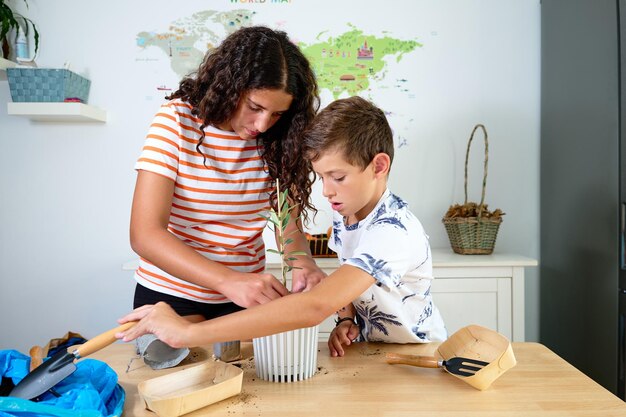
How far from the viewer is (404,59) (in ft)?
9.29

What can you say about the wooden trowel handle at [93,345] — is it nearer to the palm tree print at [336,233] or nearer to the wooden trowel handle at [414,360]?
the wooden trowel handle at [414,360]

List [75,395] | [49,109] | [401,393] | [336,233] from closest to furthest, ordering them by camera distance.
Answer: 1. [75,395]
2. [401,393]
3. [336,233]
4. [49,109]

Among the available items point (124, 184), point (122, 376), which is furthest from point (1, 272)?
point (122, 376)

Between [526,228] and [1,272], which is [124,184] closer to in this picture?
[1,272]

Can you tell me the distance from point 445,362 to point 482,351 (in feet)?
0.32

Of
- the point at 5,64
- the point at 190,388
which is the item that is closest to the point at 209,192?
the point at 190,388

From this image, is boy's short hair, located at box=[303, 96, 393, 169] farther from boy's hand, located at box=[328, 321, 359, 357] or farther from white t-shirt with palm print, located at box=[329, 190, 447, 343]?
boy's hand, located at box=[328, 321, 359, 357]

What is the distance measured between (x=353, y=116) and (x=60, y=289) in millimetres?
2068

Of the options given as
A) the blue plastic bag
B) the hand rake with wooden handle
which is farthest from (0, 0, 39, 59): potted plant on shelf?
the hand rake with wooden handle

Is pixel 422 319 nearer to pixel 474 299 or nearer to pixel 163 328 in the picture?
pixel 163 328

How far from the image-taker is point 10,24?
2.71m

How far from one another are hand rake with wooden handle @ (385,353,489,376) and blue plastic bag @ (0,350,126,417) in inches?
19.3

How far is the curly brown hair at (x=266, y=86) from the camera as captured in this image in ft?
4.33

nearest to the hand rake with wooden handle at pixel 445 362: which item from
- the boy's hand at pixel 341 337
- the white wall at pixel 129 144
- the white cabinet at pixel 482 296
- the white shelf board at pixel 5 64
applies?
the boy's hand at pixel 341 337
